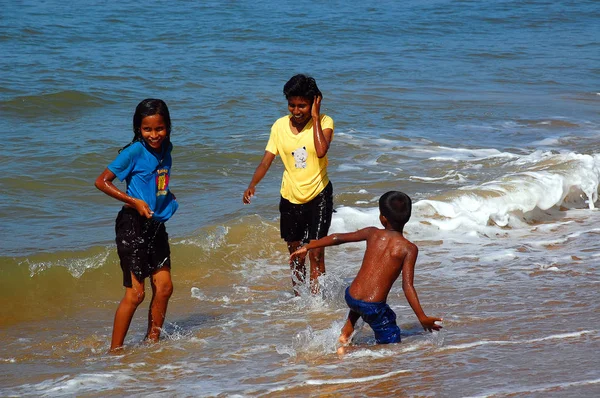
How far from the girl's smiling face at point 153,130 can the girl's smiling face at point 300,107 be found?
1.09 metres

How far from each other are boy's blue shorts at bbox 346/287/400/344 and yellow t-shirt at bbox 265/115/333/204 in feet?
3.93

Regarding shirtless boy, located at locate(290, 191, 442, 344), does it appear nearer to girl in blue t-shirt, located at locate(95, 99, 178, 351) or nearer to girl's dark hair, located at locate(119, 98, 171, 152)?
girl in blue t-shirt, located at locate(95, 99, 178, 351)

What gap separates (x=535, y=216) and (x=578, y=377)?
15.5ft

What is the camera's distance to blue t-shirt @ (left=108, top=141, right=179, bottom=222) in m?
4.92

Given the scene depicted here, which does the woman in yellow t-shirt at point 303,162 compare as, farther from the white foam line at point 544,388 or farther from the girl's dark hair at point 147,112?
the white foam line at point 544,388

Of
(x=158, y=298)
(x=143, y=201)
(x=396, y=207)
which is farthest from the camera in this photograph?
(x=158, y=298)

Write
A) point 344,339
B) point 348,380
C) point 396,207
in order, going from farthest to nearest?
point 344,339, point 396,207, point 348,380

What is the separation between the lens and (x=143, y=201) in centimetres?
491

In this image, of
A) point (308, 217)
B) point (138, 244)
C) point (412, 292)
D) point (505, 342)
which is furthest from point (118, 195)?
point (505, 342)

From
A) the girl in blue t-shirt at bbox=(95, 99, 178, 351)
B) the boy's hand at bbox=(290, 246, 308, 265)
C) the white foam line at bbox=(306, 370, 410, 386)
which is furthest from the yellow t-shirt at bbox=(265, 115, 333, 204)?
the white foam line at bbox=(306, 370, 410, 386)

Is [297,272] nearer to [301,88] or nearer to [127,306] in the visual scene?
[301,88]

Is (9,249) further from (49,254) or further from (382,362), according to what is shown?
(382,362)

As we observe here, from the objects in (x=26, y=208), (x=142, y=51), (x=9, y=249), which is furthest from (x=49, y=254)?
(x=142, y=51)

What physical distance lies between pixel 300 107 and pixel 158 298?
1582 millimetres
